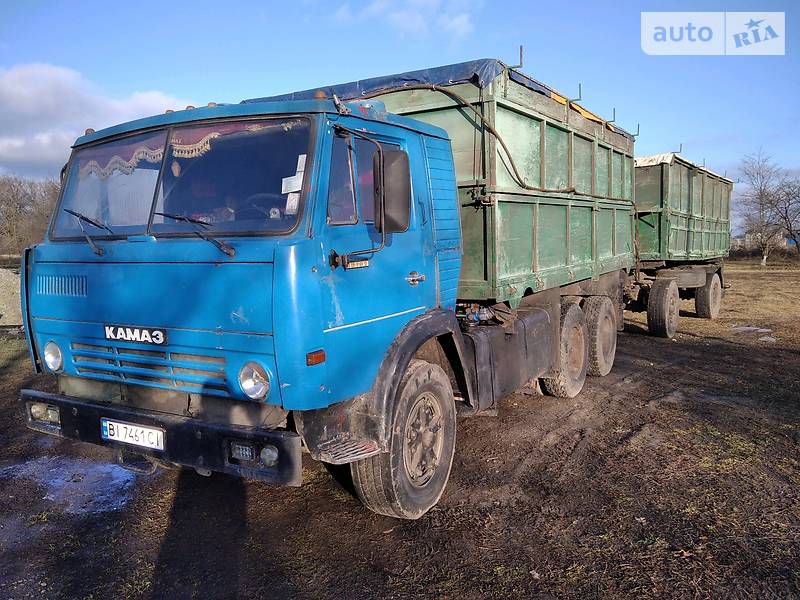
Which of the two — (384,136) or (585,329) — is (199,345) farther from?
(585,329)

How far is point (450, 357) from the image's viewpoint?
4430 mm

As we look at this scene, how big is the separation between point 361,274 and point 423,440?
1.25 meters

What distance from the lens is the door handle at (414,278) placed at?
386 cm

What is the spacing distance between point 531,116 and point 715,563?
3929 mm

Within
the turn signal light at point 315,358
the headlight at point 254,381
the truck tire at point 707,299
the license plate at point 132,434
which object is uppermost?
the turn signal light at point 315,358

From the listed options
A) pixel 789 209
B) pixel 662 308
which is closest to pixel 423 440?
pixel 662 308

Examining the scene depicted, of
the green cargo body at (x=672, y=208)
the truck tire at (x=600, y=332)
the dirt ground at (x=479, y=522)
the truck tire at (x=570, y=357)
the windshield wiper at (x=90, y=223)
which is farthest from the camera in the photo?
the green cargo body at (x=672, y=208)

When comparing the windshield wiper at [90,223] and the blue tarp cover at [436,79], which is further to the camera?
the blue tarp cover at [436,79]

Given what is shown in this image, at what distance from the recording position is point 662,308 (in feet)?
33.9

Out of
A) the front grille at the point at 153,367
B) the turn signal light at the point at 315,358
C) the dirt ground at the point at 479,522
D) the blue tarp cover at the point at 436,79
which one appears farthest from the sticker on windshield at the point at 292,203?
the dirt ground at the point at 479,522

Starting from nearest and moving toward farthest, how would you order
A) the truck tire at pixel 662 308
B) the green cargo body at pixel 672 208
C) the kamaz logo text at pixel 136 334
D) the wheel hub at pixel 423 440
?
1. the kamaz logo text at pixel 136 334
2. the wheel hub at pixel 423 440
3. the truck tire at pixel 662 308
4. the green cargo body at pixel 672 208

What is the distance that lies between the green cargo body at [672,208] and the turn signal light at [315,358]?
8.77m

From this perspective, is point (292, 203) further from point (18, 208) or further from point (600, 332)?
point (18, 208)

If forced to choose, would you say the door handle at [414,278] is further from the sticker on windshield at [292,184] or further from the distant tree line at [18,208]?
the distant tree line at [18,208]
